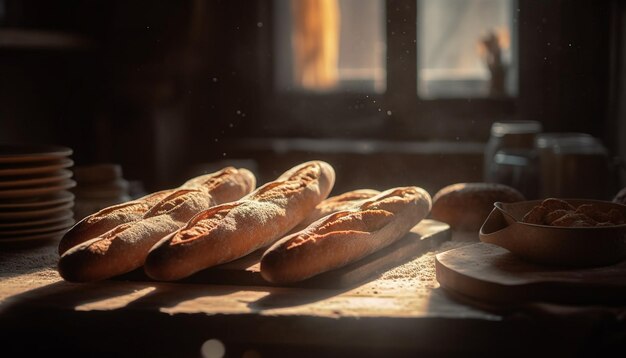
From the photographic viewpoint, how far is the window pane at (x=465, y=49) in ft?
14.2

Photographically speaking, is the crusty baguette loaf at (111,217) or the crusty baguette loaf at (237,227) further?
the crusty baguette loaf at (111,217)

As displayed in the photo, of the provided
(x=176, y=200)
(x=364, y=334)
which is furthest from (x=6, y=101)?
(x=364, y=334)

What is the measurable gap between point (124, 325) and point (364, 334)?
1.40 feet

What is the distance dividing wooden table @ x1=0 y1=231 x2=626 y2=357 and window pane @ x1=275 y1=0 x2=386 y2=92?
3341 millimetres

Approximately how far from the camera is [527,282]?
1.31m

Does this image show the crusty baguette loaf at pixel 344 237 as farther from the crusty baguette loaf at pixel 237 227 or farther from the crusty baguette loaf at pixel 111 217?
the crusty baguette loaf at pixel 111 217

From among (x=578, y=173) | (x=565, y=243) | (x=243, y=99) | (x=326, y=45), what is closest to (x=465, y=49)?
(x=326, y=45)

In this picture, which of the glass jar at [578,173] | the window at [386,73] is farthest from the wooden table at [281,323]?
the window at [386,73]

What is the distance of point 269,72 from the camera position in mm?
4688

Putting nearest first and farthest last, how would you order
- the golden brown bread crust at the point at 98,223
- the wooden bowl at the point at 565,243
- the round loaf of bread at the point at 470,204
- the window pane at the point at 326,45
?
the wooden bowl at the point at 565,243 < the golden brown bread crust at the point at 98,223 < the round loaf of bread at the point at 470,204 < the window pane at the point at 326,45

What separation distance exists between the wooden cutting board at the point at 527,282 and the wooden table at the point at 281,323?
44 millimetres

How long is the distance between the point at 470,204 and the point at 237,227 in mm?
781

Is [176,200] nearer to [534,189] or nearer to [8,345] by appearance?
[8,345]

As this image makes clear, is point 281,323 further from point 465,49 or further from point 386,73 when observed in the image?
point 465,49
